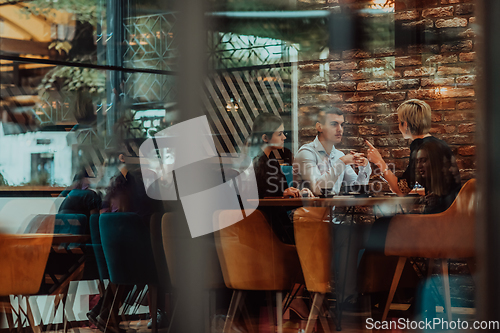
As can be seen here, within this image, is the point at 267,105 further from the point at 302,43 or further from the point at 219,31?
the point at 302,43

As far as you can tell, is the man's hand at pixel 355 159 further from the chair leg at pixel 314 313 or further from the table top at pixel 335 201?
the chair leg at pixel 314 313

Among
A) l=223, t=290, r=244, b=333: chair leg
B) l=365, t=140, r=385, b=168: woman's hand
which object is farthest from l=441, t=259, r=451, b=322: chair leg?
l=365, t=140, r=385, b=168: woman's hand

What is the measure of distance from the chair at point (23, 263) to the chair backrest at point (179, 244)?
0.63 meters

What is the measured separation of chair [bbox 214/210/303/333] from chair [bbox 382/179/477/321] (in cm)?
41

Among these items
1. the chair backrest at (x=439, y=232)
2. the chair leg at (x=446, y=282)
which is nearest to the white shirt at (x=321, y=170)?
the chair backrest at (x=439, y=232)

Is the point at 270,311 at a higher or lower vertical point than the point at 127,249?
lower

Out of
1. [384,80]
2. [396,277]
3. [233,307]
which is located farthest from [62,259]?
[384,80]

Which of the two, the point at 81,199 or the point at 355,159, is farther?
the point at 355,159

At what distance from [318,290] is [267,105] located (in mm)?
1140

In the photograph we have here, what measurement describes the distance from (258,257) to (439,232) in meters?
0.73

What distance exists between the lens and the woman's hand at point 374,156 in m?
4.05

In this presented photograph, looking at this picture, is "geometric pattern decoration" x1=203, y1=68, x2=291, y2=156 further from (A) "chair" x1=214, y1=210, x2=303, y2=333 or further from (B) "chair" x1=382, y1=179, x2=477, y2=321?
(B) "chair" x1=382, y1=179, x2=477, y2=321

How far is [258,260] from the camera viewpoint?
2330mm

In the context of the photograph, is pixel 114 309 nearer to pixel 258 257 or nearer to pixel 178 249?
pixel 178 249
